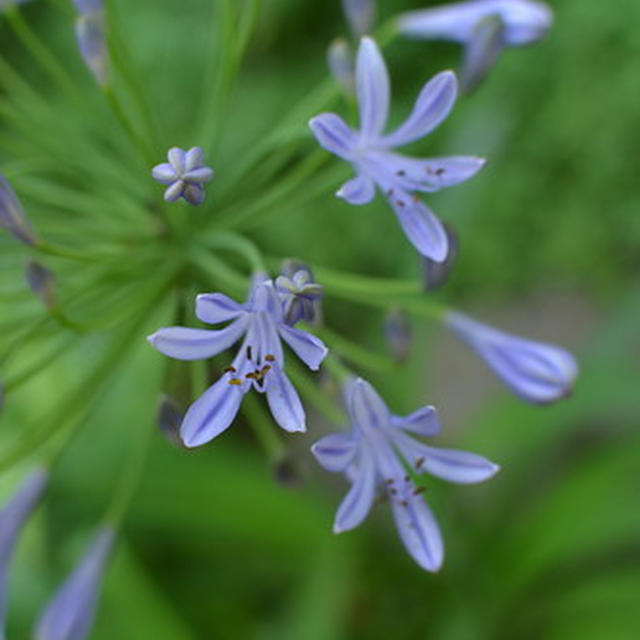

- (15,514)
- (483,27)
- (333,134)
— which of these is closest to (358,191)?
(333,134)

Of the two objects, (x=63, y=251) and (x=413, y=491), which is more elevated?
(x=63, y=251)

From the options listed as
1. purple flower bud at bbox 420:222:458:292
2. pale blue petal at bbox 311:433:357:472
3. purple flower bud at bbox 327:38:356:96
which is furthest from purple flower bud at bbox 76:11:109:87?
pale blue petal at bbox 311:433:357:472

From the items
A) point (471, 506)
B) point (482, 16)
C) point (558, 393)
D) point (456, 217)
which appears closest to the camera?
point (558, 393)

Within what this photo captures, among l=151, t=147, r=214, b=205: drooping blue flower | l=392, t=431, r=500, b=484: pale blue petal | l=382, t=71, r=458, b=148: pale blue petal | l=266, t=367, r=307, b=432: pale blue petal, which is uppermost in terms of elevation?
l=382, t=71, r=458, b=148: pale blue petal

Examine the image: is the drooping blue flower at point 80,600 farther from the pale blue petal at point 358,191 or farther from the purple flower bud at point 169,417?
the pale blue petal at point 358,191

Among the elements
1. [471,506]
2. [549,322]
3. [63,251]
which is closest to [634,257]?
[549,322]

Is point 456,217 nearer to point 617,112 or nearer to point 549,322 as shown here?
point 617,112

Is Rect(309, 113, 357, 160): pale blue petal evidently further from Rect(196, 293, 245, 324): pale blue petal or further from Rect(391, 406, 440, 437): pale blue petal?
Rect(391, 406, 440, 437): pale blue petal
